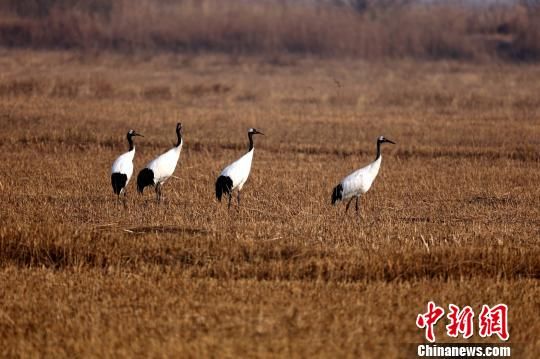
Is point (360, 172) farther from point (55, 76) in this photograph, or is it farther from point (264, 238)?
point (55, 76)

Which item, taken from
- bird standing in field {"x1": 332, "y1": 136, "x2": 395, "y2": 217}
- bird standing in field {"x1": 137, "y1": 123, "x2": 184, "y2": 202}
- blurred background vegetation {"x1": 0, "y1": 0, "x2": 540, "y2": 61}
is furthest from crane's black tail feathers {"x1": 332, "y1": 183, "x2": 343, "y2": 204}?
blurred background vegetation {"x1": 0, "y1": 0, "x2": 540, "y2": 61}

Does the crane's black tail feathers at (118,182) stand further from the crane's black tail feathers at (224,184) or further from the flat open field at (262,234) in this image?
the crane's black tail feathers at (224,184)

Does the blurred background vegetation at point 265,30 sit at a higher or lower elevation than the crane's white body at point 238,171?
higher

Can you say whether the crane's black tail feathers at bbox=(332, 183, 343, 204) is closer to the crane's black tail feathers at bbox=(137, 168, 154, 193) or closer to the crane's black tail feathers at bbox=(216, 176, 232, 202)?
the crane's black tail feathers at bbox=(216, 176, 232, 202)

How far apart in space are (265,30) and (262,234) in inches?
1571

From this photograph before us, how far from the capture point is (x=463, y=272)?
8.87 m

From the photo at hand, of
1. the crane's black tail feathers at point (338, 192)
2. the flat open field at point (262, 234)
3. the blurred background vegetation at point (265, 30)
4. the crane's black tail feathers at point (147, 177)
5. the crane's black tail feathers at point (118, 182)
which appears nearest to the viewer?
the flat open field at point (262, 234)

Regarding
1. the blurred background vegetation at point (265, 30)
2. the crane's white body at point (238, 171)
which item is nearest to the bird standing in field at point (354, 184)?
the crane's white body at point (238, 171)

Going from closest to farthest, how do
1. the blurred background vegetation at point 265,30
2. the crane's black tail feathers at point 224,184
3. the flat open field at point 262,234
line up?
1. the flat open field at point 262,234
2. the crane's black tail feathers at point 224,184
3. the blurred background vegetation at point 265,30

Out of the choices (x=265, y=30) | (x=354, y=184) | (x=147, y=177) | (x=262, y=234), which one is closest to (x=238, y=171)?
(x=147, y=177)

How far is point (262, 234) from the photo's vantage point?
976 cm

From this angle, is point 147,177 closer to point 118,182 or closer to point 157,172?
point 157,172

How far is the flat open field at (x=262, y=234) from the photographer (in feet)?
22.7

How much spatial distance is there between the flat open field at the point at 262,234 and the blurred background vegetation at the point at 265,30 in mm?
21020
